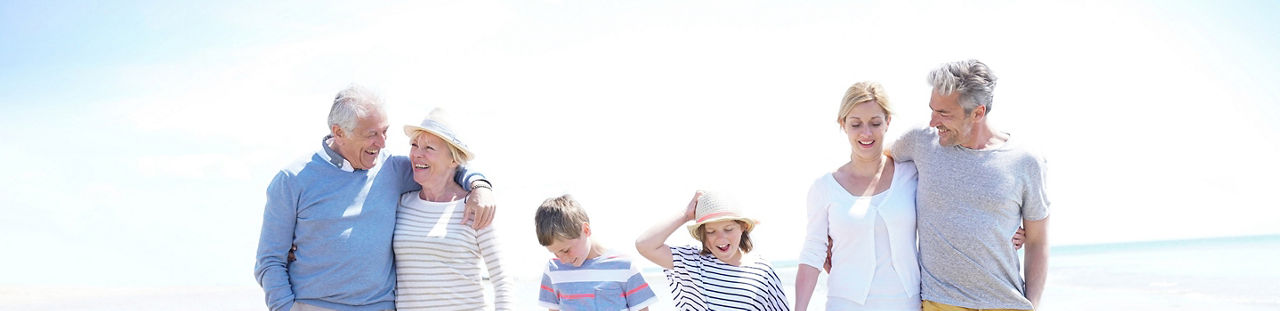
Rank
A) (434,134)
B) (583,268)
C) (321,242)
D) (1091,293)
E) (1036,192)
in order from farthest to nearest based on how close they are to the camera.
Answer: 1. (1091,293)
2. (583,268)
3. (434,134)
4. (321,242)
5. (1036,192)

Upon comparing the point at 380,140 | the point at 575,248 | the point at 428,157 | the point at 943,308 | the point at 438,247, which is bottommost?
the point at 943,308

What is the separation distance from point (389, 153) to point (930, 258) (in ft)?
7.72

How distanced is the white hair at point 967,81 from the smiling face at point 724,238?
96 centimetres

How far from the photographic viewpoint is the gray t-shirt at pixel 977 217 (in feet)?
10.2

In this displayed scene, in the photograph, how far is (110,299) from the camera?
38.1ft

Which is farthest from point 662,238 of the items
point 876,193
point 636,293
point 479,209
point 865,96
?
point 865,96

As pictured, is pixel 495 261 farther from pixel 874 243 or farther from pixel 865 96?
pixel 865 96

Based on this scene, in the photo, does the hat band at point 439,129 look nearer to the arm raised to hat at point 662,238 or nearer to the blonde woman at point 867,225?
the arm raised to hat at point 662,238

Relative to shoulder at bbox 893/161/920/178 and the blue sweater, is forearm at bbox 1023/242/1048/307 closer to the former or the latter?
shoulder at bbox 893/161/920/178

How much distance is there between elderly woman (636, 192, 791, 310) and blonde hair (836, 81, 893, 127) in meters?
0.61

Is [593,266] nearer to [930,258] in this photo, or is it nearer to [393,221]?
[393,221]

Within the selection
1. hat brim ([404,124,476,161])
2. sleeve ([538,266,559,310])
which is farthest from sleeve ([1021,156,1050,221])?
hat brim ([404,124,476,161])

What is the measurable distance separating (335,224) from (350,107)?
0.47m

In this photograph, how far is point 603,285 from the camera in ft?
11.3
